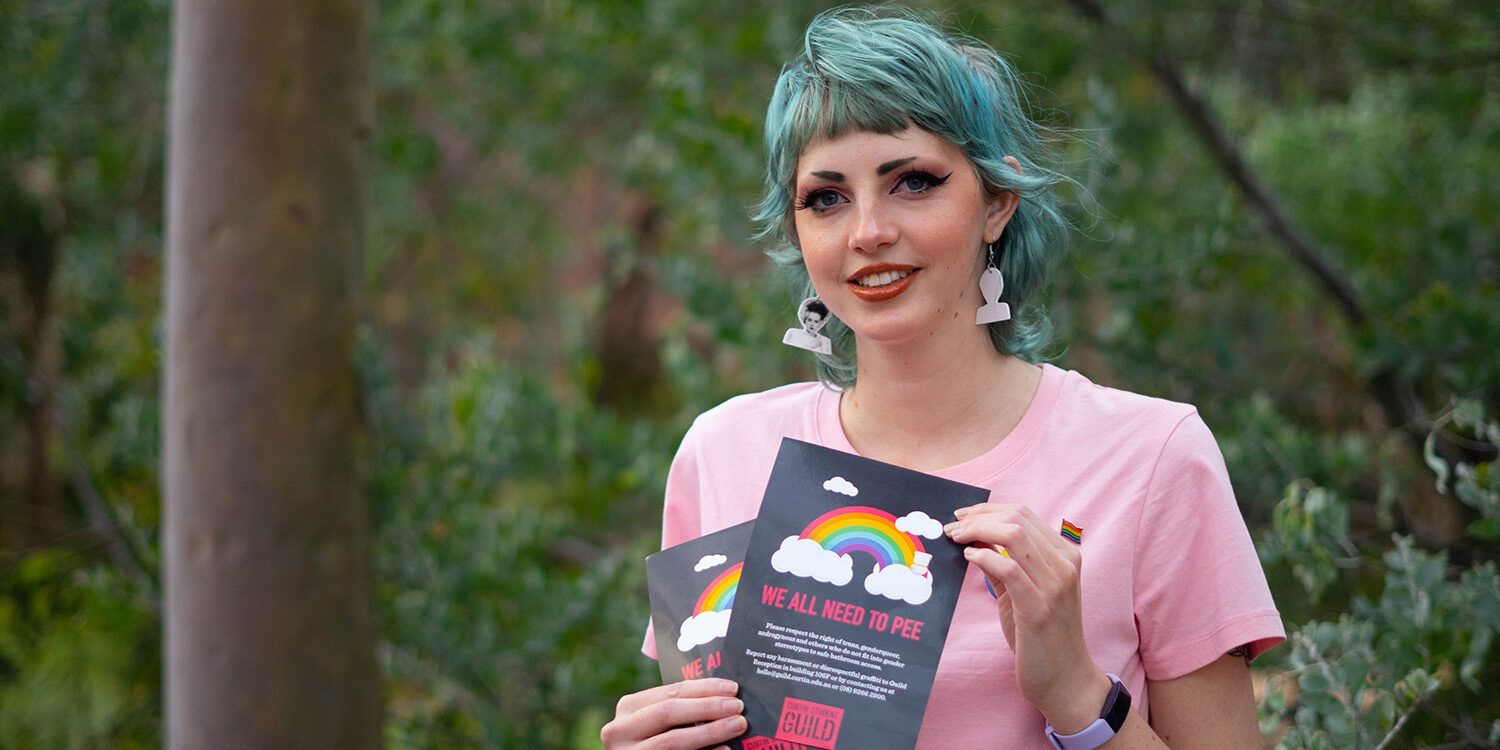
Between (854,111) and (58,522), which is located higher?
(854,111)

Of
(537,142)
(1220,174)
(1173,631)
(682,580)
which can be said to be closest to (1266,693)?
(1173,631)

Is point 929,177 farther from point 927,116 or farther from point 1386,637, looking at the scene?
point 1386,637

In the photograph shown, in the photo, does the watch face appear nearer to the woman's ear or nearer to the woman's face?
the woman's face

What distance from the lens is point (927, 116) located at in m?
1.64

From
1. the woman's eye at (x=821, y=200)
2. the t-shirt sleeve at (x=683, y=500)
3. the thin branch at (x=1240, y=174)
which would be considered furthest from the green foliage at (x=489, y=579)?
the woman's eye at (x=821, y=200)

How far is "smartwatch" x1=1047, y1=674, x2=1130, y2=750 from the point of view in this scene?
146cm

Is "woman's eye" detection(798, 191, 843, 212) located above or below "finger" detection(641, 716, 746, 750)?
above

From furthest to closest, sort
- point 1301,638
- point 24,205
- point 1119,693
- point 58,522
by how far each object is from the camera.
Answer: point 58,522 < point 24,205 < point 1301,638 < point 1119,693

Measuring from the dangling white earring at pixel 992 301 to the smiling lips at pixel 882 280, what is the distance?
0.15 meters

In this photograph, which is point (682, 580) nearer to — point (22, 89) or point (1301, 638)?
point (1301, 638)

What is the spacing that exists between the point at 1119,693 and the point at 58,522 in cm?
608

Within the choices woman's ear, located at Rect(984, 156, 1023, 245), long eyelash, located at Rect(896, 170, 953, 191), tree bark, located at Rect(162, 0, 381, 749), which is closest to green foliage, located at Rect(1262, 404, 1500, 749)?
woman's ear, located at Rect(984, 156, 1023, 245)

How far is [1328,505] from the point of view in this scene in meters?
2.40

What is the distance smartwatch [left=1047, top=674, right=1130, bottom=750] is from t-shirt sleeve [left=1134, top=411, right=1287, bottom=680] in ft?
0.38
